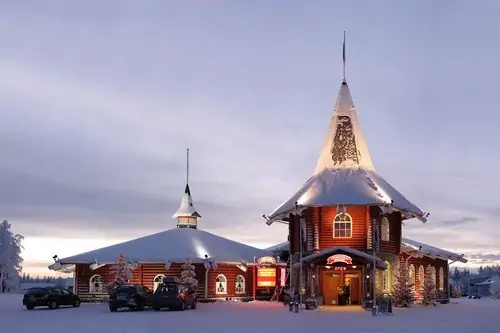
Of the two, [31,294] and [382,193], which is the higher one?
[382,193]

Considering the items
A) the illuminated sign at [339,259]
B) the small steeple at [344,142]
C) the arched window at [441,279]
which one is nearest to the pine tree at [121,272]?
the illuminated sign at [339,259]

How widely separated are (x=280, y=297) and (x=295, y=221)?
6.58 meters

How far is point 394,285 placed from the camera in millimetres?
44312

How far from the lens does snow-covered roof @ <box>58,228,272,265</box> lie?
1879 inches

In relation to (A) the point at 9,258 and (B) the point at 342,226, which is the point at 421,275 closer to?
(B) the point at 342,226

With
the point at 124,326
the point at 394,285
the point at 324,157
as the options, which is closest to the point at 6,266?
the point at 324,157

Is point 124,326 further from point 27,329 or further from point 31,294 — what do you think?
point 31,294

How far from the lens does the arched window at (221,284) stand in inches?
1938

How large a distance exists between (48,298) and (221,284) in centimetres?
1400

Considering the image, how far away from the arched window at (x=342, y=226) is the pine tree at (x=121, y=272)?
1364cm

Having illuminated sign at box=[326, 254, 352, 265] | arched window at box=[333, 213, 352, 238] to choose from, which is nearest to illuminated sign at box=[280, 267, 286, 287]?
arched window at box=[333, 213, 352, 238]

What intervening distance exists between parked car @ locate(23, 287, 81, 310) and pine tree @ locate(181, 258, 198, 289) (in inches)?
284

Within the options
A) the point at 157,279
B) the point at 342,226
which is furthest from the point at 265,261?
the point at 157,279

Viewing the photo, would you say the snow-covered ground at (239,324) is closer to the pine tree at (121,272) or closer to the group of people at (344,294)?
the group of people at (344,294)
